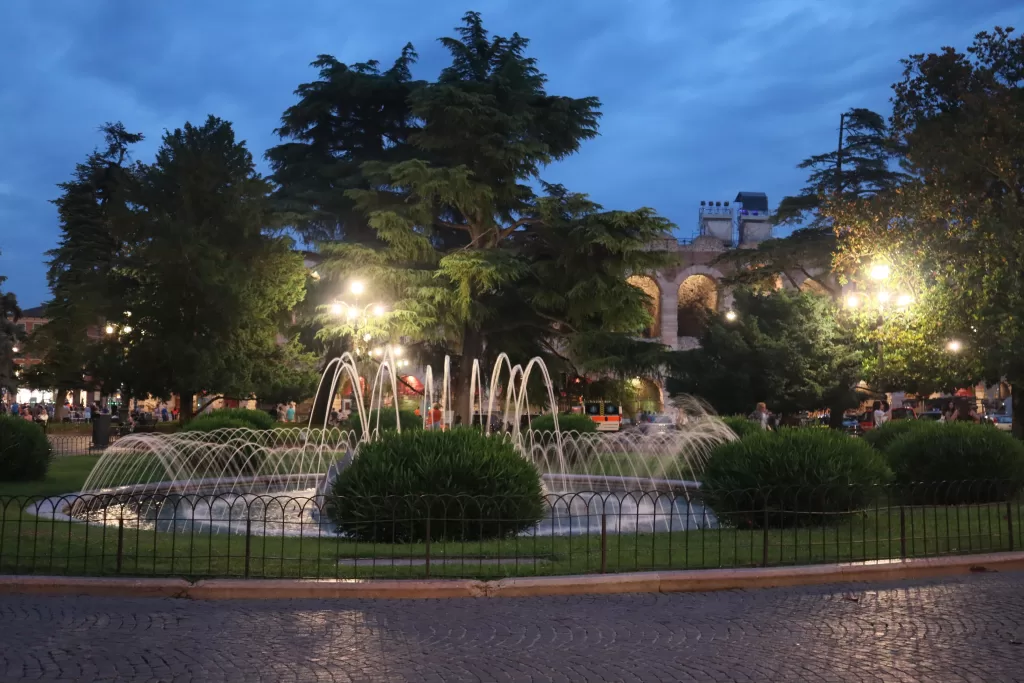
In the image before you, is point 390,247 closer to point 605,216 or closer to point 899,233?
point 605,216

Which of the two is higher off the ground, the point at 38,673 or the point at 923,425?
the point at 923,425

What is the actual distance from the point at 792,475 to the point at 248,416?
545 inches

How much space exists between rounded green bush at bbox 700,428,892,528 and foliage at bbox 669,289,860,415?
22.2 m

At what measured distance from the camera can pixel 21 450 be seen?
51.2 feet

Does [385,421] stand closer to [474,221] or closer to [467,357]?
[467,357]

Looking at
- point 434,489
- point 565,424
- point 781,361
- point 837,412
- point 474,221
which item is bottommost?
point 434,489

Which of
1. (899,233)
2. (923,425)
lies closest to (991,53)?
(899,233)

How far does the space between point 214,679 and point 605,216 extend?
23.3 meters

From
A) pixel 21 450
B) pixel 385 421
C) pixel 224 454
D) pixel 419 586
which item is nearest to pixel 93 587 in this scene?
pixel 419 586

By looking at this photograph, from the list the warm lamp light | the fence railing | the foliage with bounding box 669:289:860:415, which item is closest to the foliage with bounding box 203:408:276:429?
the fence railing

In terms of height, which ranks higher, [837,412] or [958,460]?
[837,412]

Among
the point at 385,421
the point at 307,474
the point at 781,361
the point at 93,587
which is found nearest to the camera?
the point at 93,587

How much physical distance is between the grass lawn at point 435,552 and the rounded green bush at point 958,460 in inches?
110

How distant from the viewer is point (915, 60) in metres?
20.8
